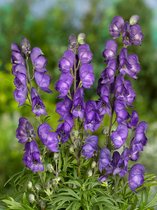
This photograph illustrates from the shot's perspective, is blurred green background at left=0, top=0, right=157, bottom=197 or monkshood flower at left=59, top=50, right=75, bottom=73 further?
blurred green background at left=0, top=0, right=157, bottom=197

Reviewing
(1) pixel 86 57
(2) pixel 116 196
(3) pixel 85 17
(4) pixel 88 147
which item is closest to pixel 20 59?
(1) pixel 86 57

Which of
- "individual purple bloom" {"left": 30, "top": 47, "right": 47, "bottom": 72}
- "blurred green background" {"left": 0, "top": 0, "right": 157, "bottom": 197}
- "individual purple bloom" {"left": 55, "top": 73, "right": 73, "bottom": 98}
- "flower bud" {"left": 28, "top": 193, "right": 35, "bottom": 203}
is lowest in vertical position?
"flower bud" {"left": 28, "top": 193, "right": 35, "bottom": 203}

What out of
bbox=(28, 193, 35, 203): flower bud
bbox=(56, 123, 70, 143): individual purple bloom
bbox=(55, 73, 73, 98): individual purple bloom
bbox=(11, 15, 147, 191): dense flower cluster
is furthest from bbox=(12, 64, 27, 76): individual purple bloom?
bbox=(28, 193, 35, 203): flower bud

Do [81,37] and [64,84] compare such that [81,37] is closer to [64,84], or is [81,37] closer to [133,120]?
[64,84]

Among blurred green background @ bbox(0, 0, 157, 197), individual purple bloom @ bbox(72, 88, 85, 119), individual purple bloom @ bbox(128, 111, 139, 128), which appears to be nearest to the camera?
individual purple bloom @ bbox(72, 88, 85, 119)

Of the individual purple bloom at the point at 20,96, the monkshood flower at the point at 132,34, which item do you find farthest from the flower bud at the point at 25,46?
the monkshood flower at the point at 132,34

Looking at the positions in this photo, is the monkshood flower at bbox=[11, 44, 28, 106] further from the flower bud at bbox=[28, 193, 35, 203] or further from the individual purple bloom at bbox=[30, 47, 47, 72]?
the flower bud at bbox=[28, 193, 35, 203]

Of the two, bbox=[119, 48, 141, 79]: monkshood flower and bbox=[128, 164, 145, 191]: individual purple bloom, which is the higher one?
bbox=[119, 48, 141, 79]: monkshood flower

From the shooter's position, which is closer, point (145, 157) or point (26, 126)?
point (26, 126)

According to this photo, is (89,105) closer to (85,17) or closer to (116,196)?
(116,196)
